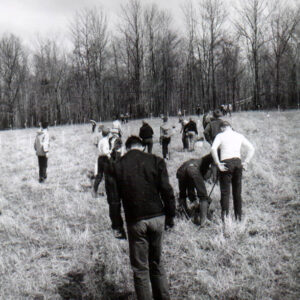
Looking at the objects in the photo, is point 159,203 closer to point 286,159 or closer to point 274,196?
point 274,196

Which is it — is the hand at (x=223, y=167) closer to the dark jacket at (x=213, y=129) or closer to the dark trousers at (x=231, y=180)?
the dark trousers at (x=231, y=180)

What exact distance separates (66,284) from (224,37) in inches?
1923

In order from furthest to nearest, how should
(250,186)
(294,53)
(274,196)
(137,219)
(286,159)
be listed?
(294,53) < (286,159) < (250,186) < (274,196) < (137,219)

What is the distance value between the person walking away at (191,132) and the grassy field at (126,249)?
5.73 m

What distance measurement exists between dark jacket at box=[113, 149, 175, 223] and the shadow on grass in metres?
1.35

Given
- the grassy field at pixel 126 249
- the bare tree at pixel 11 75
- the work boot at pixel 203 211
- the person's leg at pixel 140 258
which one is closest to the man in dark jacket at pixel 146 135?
the grassy field at pixel 126 249

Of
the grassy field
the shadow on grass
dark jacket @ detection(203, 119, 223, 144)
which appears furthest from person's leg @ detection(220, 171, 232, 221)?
dark jacket @ detection(203, 119, 223, 144)

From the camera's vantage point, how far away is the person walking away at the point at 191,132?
54.0ft

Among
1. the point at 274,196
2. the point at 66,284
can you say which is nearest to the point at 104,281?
the point at 66,284

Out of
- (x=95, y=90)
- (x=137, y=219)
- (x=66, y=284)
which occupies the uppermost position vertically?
(x=95, y=90)

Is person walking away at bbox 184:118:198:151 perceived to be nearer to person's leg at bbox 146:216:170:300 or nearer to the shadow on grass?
the shadow on grass

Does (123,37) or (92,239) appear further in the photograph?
(123,37)

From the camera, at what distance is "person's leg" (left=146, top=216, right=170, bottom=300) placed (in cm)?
383

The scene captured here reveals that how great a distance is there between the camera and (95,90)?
174 ft
